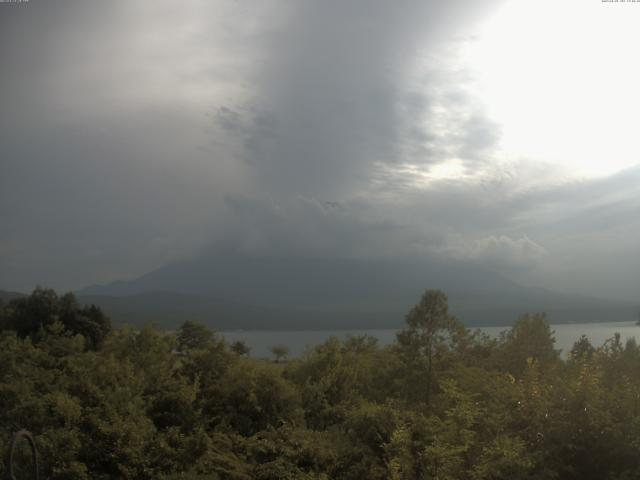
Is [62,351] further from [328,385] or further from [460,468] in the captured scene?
[460,468]

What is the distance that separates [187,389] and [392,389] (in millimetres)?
5072

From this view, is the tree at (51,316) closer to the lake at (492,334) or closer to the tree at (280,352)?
the lake at (492,334)

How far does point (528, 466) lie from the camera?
24.9ft

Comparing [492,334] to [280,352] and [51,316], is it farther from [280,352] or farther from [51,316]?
[51,316]

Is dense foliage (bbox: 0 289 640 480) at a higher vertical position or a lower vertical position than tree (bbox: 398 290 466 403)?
lower

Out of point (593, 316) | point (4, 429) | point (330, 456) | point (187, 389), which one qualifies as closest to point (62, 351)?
point (4, 429)

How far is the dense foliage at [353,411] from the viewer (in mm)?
8367


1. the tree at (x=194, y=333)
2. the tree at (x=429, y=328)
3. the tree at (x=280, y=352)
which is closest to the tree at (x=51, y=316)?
the tree at (x=194, y=333)

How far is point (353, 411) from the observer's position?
35.6 ft

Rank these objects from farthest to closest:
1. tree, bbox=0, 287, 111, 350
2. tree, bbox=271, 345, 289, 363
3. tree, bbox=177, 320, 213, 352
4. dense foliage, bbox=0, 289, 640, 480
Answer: tree, bbox=0, 287, 111, 350 → tree, bbox=177, 320, 213, 352 → tree, bbox=271, 345, 289, 363 → dense foliage, bbox=0, 289, 640, 480

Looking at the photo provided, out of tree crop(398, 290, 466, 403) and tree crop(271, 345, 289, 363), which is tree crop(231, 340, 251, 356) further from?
tree crop(398, 290, 466, 403)

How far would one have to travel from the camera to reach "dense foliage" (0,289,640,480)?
8.37m

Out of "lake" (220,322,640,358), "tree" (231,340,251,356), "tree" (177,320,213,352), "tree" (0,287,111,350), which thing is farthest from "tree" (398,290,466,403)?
"tree" (0,287,111,350)

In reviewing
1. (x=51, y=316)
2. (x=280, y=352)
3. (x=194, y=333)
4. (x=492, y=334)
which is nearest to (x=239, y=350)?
(x=280, y=352)
